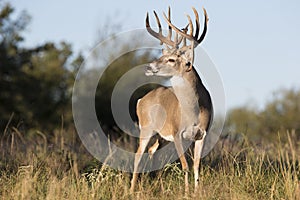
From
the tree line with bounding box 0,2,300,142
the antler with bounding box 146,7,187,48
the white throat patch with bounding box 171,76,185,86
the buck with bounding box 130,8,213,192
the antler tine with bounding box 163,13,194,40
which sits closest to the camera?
the buck with bounding box 130,8,213,192

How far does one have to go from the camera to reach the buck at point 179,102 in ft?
25.3

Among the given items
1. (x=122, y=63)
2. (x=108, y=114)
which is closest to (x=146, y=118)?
(x=108, y=114)

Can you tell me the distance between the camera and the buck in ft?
25.3

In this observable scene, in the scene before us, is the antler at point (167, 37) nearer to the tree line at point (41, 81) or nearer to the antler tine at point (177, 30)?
the antler tine at point (177, 30)

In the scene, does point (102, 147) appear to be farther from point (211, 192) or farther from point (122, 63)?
point (122, 63)

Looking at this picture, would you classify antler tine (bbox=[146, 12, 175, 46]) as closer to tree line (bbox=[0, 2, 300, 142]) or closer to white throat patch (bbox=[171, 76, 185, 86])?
white throat patch (bbox=[171, 76, 185, 86])

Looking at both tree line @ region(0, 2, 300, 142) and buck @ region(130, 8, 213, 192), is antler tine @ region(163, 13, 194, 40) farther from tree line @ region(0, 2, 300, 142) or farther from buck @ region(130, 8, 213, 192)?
tree line @ region(0, 2, 300, 142)

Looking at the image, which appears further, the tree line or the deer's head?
the tree line

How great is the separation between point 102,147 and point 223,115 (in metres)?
2.47

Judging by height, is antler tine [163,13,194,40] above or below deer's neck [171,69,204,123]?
above

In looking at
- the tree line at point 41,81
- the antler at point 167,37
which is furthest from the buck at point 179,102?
the tree line at point 41,81

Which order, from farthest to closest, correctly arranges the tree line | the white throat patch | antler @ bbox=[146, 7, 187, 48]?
1. the tree line
2. antler @ bbox=[146, 7, 187, 48]
3. the white throat patch

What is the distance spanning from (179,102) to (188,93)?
0.79 ft

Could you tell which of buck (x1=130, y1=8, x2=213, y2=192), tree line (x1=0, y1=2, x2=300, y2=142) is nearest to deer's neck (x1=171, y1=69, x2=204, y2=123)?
buck (x1=130, y1=8, x2=213, y2=192)
